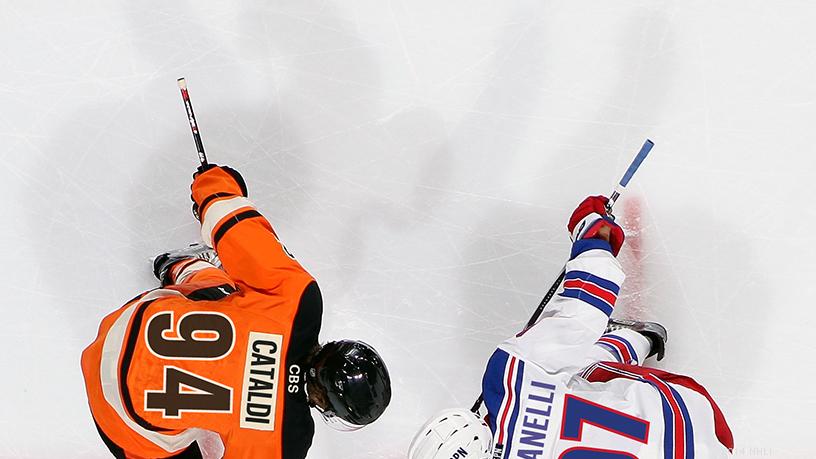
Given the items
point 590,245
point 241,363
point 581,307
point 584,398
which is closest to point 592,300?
point 581,307

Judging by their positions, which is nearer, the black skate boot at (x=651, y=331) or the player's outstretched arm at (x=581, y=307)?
the player's outstretched arm at (x=581, y=307)

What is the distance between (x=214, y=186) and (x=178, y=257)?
664 millimetres

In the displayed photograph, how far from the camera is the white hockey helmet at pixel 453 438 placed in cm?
157

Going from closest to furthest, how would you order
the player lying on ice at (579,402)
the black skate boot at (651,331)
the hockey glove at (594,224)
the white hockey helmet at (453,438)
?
the white hockey helmet at (453,438) < the player lying on ice at (579,402) < the hockey glove at (594,224) < the black skate boot at (651,331)

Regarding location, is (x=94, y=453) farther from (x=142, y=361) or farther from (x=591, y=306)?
(x=591, y=306)

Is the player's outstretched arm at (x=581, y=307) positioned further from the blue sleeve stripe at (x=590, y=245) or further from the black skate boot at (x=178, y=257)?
the black skate boot at (x=178, y=257)

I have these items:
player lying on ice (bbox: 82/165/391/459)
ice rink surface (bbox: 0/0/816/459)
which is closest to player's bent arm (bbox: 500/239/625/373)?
player lying on ice (bbox: 82/165/391/459)

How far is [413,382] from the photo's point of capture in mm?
2643

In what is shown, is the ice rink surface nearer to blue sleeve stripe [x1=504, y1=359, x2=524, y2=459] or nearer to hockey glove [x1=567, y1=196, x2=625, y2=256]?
hockey glove [x1=567, y1=196, x2=625, y2=256]

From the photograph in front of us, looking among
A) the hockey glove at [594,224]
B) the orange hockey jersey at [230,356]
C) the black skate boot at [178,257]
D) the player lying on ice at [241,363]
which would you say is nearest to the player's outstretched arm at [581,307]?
the hockey glove at [594,224]

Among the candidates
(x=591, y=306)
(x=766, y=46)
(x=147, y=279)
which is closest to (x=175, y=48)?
(x=147, y=279)

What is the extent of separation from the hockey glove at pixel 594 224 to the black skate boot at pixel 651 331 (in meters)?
0.50

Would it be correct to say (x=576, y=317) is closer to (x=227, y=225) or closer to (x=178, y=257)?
(x=227, y=225)

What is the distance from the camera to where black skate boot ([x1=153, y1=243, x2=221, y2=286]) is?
253cm
